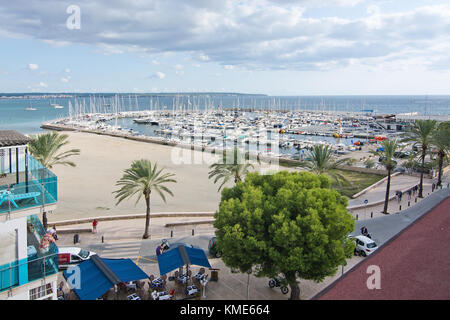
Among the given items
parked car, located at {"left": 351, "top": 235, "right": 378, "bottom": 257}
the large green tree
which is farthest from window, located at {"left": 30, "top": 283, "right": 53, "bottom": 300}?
parked car, located at {"left": 351, "top": 235, "right": 378, "bottom": 257}

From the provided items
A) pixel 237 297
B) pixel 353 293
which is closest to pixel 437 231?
pixel 353 293

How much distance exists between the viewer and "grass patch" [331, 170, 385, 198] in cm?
3472

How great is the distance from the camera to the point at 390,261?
13750 millimetres

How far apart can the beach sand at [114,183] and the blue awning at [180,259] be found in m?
13.1

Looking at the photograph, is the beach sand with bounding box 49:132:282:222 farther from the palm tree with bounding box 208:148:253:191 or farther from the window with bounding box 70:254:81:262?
the window with bounding box 70:254:81:262

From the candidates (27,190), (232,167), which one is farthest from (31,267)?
(232,167)

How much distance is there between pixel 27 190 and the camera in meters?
11.0

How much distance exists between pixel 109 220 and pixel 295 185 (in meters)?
14.9

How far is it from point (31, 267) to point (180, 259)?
19.1ft

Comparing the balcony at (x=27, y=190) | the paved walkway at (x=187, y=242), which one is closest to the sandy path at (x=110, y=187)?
the paved walkway at (x=187, y=242)

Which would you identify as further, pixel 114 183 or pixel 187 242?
pixel 114 183

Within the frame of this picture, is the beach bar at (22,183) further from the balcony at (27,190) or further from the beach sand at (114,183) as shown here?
the beach sand at (114,183)

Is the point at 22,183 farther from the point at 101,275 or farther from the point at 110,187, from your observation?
the point at 110,187
